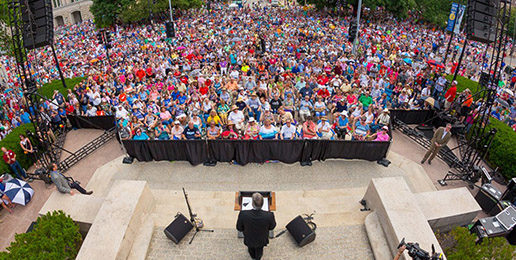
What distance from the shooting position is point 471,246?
217 inches

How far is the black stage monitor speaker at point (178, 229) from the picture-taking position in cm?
635

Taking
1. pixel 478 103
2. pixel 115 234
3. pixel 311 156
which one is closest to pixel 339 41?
pixel 478 103

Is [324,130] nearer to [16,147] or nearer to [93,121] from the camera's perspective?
[93,121]

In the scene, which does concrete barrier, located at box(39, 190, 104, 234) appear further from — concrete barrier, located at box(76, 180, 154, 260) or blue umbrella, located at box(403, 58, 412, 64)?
blue umbrella, located at box(403, 58, 412, 64)

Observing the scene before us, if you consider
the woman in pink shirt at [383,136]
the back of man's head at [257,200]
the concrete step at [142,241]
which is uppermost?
the back of man's head at [257,200]

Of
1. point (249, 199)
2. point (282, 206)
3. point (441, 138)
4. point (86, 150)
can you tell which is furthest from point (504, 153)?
point (86, 150)

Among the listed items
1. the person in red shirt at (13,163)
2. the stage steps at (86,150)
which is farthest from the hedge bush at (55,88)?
the person in red shirt at (13,163)

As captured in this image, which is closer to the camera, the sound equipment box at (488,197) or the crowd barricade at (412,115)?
the sound equipment box at (488,197)

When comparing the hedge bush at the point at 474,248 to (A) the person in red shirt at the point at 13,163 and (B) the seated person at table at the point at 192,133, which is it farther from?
(A) the person in red shirt at the point at 13,163

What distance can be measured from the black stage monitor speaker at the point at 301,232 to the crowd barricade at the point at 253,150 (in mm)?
3541

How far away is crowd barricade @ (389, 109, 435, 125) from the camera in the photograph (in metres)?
12.8

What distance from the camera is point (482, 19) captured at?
10.3 meters

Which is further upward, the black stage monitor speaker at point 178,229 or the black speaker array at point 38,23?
the black speaker array at point 38,23

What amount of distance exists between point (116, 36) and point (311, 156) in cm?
2984
